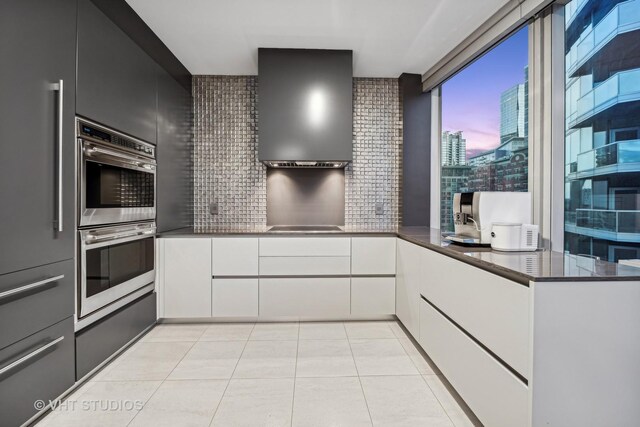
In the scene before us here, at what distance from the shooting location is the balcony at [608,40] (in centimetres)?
167

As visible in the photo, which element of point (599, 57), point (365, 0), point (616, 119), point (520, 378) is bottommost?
point (520, 378)

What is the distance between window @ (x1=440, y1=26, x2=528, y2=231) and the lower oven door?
8.70 feet

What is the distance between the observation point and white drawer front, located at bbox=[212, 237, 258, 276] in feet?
10.3

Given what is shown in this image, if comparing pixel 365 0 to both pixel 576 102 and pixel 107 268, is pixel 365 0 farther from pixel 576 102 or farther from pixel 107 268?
pixel 107 268

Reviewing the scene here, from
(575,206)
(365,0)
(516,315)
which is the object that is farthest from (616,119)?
(365,0)

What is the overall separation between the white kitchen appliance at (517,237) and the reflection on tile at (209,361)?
1.77 m

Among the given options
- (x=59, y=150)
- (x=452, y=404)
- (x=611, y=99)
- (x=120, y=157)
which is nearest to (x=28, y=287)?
(x=59, y=150)

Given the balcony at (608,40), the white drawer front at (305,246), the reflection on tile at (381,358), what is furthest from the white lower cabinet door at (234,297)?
the balcony at (608,40)

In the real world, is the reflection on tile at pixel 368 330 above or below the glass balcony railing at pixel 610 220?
below

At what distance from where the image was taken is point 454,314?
1940mm

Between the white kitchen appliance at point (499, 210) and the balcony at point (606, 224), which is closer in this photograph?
the balcony at point (606, 224)

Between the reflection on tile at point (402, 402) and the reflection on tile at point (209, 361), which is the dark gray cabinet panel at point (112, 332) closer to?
the reflection on tile at point (209, 361)

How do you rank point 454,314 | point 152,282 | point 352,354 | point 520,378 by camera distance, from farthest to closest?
point 152,282, point 352,354, point 454,314, point 520,378

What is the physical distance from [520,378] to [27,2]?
99.9 inches
